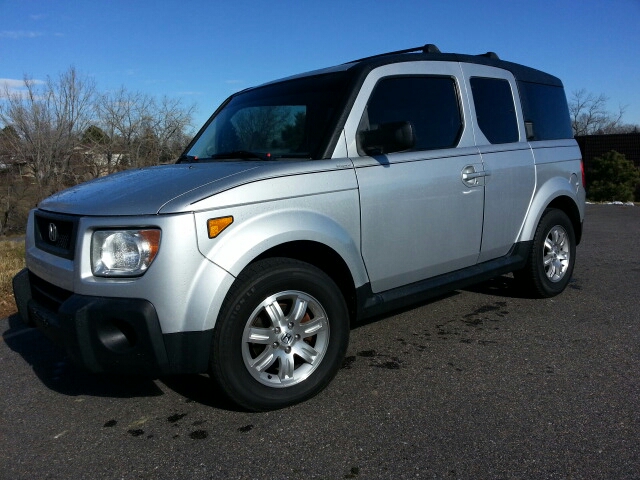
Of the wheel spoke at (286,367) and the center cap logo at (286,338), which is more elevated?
the center cap logo at (286,338)

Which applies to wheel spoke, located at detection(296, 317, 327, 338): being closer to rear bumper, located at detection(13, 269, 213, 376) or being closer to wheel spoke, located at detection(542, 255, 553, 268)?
rear bumper, located at detection(13, 269, 213, 376)

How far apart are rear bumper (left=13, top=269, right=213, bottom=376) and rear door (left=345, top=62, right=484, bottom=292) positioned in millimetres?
1263

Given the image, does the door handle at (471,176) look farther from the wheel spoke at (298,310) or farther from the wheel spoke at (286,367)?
the wheel spoke at (286,367)

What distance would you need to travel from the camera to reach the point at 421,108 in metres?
4.09

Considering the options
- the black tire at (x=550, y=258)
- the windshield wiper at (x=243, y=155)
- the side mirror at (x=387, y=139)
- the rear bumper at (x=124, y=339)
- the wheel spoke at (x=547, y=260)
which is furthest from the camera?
the wheel spoke at (x=547, y=260)

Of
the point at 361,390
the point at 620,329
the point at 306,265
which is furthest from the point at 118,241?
the point at 620,329

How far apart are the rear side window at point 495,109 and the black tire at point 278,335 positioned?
2.05 metres

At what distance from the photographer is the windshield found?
370 cm

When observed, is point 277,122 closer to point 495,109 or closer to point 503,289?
point 495,109

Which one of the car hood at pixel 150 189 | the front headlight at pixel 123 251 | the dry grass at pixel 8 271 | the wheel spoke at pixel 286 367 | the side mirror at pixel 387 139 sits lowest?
the dry grass at pixel 8 271

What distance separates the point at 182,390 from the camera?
11.7 ft

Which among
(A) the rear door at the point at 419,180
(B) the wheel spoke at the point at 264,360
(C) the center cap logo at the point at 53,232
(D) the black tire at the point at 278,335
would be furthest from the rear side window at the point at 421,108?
(C) the center cap logo at the point at 53,232

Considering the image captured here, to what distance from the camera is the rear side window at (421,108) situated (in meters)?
3.82

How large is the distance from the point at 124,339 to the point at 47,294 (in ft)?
2.52
